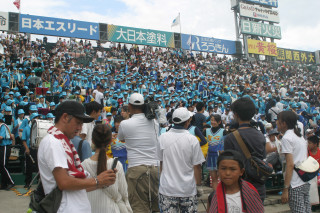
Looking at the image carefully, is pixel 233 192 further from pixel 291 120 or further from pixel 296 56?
pixel 296 56

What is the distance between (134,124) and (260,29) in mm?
34193

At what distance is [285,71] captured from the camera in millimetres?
31484

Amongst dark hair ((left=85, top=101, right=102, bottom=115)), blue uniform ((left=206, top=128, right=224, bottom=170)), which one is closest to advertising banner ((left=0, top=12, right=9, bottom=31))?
blue uniform ((left=206, top=128, right=224, bottom=170))

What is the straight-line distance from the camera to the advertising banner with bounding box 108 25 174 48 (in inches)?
907

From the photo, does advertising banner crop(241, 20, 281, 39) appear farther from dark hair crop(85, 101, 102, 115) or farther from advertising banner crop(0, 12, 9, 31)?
dark hair crop(85, 101, 102, 115)

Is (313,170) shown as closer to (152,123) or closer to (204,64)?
(152,123)

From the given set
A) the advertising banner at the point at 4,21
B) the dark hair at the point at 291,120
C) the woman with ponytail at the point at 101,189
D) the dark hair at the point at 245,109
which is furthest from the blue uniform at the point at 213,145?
the advertising banner at the point at 4,21

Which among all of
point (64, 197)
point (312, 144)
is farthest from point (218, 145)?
point (64, 197)

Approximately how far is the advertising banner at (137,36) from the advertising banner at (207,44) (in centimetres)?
Result: 242

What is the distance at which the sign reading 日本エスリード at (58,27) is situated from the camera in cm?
1922

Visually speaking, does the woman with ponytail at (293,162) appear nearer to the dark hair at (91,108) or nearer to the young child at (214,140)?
the dark hair at (91,108)

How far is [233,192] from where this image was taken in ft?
7.05

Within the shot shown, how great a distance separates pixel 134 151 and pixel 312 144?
3.59m

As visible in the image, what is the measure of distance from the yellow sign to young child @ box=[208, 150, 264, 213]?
3169 centimetres
